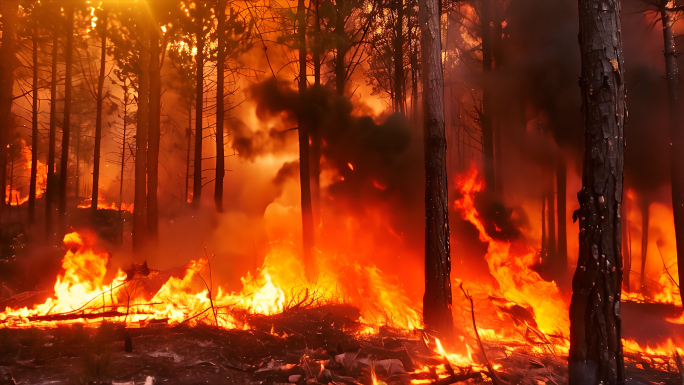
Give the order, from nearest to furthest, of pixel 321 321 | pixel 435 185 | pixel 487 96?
pixel 435 185 < pixel 321 321 < pixel 487 96

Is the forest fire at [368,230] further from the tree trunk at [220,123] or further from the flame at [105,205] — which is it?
the flame at [105,205]

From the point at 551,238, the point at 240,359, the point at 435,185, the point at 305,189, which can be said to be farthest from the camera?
the point at 551,238

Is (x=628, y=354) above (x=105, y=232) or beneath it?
beneath

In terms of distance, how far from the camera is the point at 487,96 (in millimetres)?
15180

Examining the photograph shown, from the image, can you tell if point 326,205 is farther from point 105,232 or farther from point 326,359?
point 105,232

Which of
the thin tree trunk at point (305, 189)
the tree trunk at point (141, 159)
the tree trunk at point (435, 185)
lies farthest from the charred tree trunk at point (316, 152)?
the tree trunk at point (435, 185)

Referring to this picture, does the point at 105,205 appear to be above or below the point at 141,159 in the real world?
below

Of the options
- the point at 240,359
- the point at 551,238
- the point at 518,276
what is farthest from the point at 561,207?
the point at 240,359

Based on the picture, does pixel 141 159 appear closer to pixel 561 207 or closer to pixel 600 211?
pixel 600 211

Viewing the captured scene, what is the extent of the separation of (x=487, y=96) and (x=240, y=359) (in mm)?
12609

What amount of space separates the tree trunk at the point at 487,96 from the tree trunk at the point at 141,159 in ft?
36.8

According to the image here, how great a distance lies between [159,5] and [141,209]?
20.1ft

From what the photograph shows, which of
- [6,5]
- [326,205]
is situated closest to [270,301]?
[326,205]

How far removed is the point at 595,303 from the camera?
186 inches
